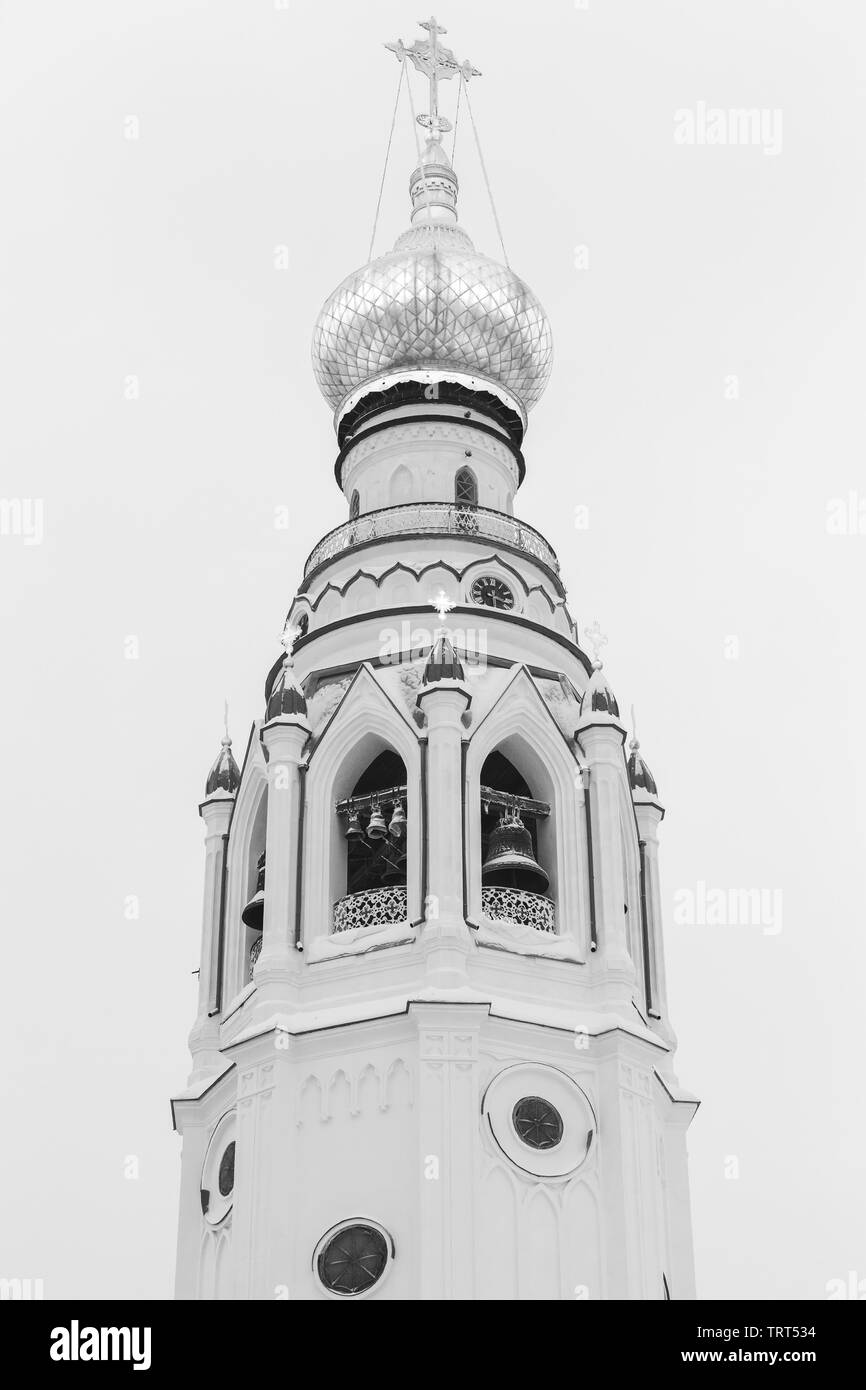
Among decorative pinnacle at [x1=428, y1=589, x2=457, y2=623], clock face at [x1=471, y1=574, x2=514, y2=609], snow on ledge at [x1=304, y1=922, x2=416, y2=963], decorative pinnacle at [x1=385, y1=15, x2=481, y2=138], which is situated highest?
decorative pinnacle at [x1=385, y1=15, x2=481, y2=138]

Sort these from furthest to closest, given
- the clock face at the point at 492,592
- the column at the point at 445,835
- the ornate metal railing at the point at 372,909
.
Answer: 1. the clock face at the point at 492,592
2. the ornate metal railing at the point at 372,909
3. the column at the point at 445,835

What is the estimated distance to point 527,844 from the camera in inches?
1022

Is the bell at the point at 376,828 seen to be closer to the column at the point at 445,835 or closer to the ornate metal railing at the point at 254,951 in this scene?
the column at the point at 445,835

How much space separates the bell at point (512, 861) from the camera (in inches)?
1005

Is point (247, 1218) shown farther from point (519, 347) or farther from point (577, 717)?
point (519, 347)

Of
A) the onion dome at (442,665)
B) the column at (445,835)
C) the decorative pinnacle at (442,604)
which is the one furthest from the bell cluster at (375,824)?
the decorative pinnacle at (442,604)

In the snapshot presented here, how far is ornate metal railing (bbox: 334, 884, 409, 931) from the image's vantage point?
82.6 feet

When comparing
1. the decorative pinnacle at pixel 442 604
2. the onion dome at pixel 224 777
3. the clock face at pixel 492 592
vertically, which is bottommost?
the onion dome at pixel 224 777

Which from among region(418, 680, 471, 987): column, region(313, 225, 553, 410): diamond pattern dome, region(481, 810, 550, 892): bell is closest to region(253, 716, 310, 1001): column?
region(418, 680, 471, 987): column

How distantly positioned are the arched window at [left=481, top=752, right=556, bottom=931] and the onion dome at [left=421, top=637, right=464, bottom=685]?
1513 millimetres

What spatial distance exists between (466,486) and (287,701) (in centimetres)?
555

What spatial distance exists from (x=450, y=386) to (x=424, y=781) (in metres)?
8.07

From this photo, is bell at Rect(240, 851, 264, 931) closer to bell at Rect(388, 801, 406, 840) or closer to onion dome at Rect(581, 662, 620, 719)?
bell at Rect(388, 801, 406, 840)
